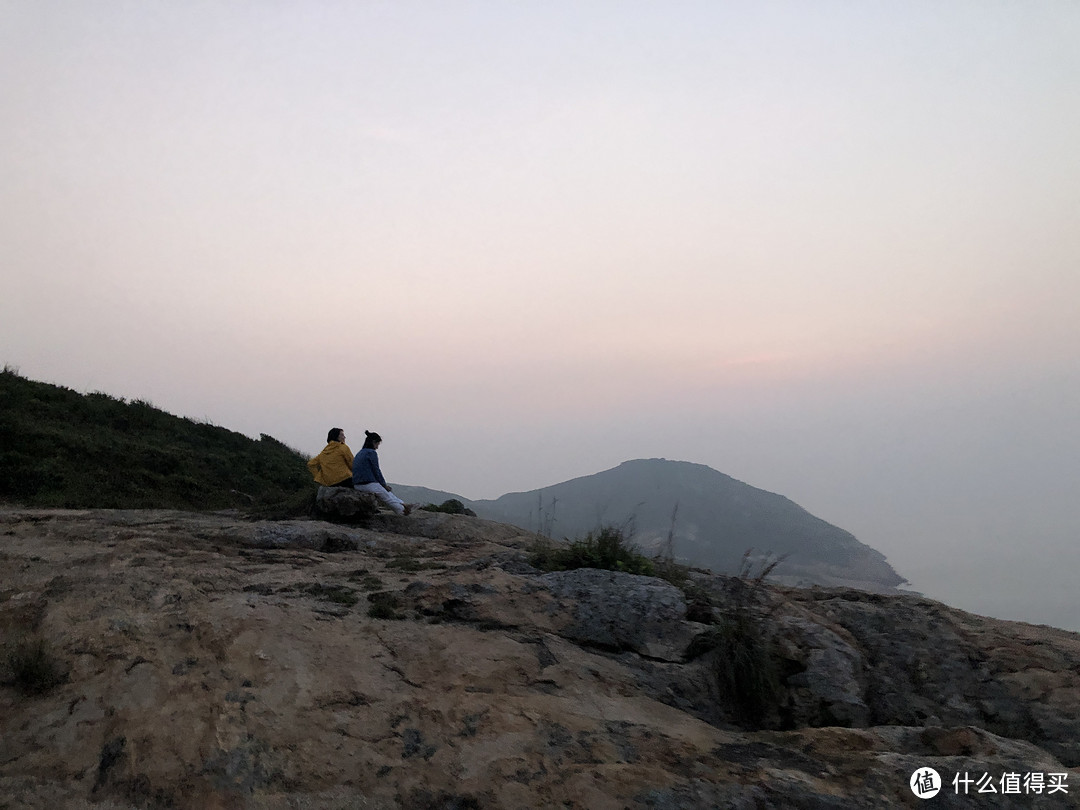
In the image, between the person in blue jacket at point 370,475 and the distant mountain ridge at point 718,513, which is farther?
the distant mountain ridge at point 718,513

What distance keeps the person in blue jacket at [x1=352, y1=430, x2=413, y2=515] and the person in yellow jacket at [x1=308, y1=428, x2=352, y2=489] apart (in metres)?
0.13

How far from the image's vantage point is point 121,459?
1387cm

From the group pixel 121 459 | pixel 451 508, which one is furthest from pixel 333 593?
pixel 121 459

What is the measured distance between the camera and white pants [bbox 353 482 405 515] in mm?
10156

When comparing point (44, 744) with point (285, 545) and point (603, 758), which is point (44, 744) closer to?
point (603, 758)

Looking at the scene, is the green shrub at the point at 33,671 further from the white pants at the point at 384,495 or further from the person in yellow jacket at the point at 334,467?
the person in yellow jacket at the point at 334,467

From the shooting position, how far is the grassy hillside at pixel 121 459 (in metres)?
11.6

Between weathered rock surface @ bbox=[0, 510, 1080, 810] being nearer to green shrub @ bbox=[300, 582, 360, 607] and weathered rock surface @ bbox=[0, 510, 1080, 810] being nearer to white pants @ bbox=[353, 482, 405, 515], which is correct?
green shrub @ bbox=[300, 582, 360, 607]

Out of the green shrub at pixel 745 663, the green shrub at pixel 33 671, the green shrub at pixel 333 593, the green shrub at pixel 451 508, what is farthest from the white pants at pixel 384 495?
the green shrub at pixel 33 671

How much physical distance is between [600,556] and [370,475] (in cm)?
547

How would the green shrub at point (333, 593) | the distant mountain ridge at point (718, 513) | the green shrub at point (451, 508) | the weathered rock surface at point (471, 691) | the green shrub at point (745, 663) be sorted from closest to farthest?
the weathered rock surface at point (471, 691) < the green shrub at point (745, 663) < the green shrub at point (333, 593) < the green shrub at point (451, 508) < the distant mountain ridge at point (718, 513)

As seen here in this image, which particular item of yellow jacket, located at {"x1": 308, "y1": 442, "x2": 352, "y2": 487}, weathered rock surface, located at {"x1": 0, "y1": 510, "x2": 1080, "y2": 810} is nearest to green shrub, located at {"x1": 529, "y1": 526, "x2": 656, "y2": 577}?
weathered rock surface, located at {"x1": 0, "y1": 510, "x2": 1080, "y2": 810}

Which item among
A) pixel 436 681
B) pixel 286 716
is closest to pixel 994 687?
pixel 436 681

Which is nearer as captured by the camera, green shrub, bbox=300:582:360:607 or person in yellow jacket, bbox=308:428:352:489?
green shrub, bbox=300:582:360:607
